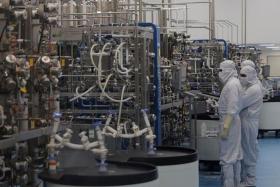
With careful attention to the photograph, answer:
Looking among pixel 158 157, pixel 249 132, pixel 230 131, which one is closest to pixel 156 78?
pixel 230 131

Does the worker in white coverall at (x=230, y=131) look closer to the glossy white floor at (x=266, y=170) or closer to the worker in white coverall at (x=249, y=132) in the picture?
the worker in white coverall at (x=249, y=132)

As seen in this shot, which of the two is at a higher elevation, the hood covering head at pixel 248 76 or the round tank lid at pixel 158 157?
the hood covering head at pixel 248 76

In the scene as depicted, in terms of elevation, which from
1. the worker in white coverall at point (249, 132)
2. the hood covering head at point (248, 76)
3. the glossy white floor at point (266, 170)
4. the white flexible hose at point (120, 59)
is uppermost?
the white flexible hose at point (120, 59)

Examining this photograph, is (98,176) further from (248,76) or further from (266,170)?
(266,170)

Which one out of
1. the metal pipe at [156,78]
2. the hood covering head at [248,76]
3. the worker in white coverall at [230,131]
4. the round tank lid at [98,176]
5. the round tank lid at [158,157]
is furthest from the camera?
the hood covering head at [248,76]

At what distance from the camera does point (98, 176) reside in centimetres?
334

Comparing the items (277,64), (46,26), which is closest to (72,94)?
(46,26)

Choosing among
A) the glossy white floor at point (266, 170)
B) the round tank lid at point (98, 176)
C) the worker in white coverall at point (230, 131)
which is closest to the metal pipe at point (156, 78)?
the worker in white coverall at point (230, 131)

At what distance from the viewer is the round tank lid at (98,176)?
3344mm

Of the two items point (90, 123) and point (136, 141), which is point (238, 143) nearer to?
point (136, 141)

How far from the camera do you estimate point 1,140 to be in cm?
309

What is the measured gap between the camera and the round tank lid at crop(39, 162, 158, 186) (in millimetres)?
3344

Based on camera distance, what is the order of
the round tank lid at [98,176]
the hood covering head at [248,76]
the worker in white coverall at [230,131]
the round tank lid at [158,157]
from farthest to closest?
the hood covering head at [248,76], the worker in white coverall at [230,131], the round tank lid at [158,157], the round tank lid at [98,176]

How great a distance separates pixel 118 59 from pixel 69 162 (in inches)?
46.7
